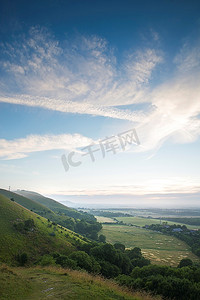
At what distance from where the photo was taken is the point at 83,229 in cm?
13125

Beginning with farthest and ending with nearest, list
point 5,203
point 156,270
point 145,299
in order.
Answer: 1. point 5,203
2. point 156,270
3. point 145,299

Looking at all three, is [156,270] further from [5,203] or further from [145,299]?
[5,203]

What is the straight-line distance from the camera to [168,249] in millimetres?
96188

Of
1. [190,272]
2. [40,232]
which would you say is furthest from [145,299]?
[40,232]

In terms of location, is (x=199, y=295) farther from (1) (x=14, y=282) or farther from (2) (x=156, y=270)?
(1) (x=14, y=282)

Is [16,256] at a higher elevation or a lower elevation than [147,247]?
higher

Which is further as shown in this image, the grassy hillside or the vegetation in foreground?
the grassy hillside

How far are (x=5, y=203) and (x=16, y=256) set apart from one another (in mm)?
42364

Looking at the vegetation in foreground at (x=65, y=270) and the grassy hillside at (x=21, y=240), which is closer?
the vegetation in foreground at (x=65, y=270)

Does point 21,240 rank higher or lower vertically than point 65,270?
lower

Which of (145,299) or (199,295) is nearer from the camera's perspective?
(145,299)

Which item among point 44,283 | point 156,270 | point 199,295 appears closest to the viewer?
point 44,283

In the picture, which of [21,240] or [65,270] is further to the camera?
[21,240]

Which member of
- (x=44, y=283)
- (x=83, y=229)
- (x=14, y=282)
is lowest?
(x=83, y=229)
